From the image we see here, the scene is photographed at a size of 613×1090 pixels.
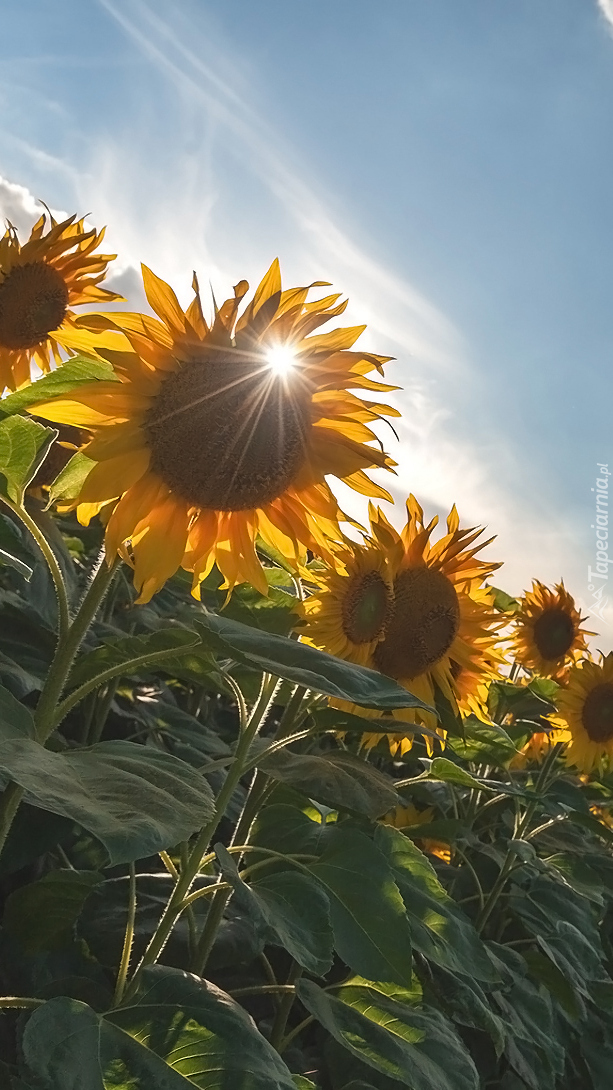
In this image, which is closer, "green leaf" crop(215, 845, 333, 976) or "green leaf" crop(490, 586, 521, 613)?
"green leaf" crop(215, 845, 333, 976)

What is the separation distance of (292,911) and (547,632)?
2665 millimetres

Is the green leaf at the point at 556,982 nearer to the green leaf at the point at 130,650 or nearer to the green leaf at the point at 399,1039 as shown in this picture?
the green leaf at the point at 399,1039

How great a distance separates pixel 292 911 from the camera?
130 centimetres

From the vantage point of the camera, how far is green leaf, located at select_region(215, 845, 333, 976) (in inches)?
47.1

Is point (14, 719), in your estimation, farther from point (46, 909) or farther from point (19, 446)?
point (46, 909)

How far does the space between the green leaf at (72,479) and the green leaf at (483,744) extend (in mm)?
1096

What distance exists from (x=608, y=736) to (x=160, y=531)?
7.73 ft

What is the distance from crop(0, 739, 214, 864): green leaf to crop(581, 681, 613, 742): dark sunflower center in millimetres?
2431

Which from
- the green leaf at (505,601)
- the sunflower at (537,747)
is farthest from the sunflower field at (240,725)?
the green leaf at (505,601)

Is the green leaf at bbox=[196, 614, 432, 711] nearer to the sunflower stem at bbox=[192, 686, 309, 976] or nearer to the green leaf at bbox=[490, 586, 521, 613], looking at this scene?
the sunflower stem at bbox=[192, 686, 309, 976]

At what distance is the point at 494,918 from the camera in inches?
100

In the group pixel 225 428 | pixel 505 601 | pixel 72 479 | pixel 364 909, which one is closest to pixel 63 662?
pixel 72 479

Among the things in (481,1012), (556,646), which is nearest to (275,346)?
(481,1012)

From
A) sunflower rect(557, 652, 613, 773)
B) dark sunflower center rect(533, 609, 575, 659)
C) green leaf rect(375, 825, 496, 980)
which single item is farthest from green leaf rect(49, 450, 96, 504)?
dark sunflower center rect(533, 609, 575, 659)
